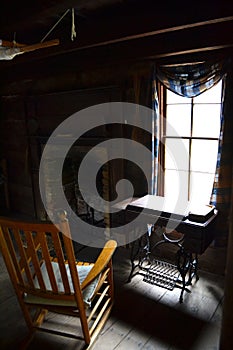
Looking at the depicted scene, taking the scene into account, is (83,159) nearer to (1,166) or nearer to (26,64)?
(26,64)

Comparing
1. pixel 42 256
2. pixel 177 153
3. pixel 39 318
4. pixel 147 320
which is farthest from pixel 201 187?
pixel 39 318

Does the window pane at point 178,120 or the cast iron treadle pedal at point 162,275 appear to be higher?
→ the window pane at point 178,120

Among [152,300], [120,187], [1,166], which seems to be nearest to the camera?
[152,300]

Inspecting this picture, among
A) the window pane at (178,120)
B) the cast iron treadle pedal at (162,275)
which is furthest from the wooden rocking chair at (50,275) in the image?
the window pane at (178,120)

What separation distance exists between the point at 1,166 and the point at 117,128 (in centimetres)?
225

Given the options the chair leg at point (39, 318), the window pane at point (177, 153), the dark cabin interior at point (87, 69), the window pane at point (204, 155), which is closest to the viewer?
the dark cabin interior at point (87, 69)

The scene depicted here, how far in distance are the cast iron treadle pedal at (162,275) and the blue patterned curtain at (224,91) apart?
23.1 inches

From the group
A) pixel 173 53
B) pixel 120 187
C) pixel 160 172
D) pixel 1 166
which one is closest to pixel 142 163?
pixel 160 172

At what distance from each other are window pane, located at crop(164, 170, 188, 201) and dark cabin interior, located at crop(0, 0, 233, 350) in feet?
0.76

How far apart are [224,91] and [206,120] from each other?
359 mm

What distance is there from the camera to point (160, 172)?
8.93 feet

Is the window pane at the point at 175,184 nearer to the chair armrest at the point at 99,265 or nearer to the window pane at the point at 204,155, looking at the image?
the window pane at the point at 204,155

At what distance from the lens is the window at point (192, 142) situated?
241 cm

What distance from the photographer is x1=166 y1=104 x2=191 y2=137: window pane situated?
2.53 m
